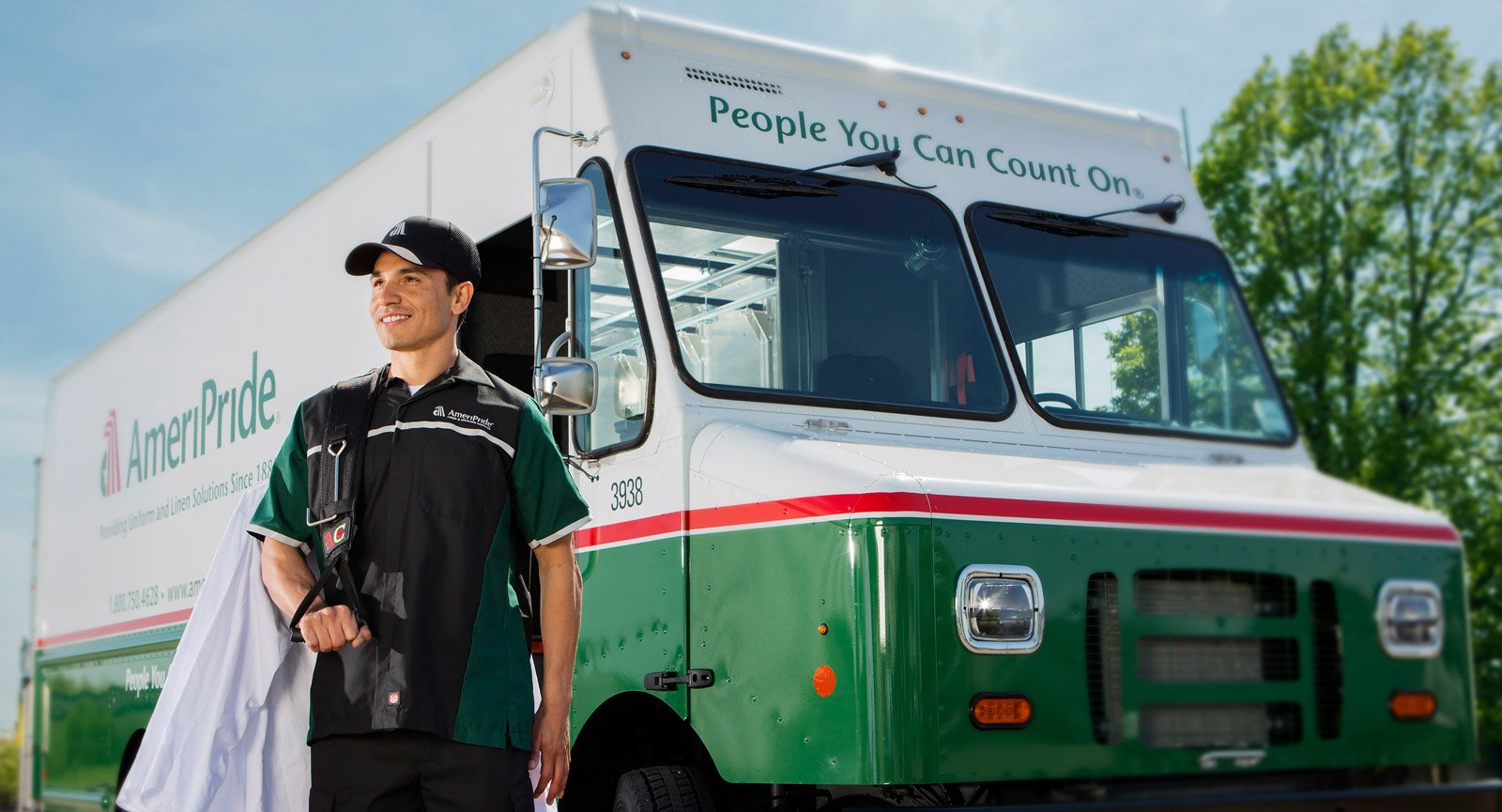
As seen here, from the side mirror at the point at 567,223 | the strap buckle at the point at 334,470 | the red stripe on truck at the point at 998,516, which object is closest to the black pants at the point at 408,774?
the strap buckle at the point at 334,470

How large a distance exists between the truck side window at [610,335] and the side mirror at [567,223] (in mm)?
249

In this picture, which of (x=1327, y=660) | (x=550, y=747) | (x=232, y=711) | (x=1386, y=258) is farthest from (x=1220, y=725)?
(x=1386, y=258)

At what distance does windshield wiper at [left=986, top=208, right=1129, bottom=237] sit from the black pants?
323 centimetres

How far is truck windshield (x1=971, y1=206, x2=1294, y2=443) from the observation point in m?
5.55

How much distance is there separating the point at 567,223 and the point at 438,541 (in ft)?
5.56

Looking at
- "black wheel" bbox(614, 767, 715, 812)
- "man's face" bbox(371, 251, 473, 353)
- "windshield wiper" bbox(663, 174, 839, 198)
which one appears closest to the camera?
"man's face" bbox(371, 251, 473, 353)

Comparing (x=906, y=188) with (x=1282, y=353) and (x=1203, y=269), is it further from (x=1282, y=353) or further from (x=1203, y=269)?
(x=1282, y=353)

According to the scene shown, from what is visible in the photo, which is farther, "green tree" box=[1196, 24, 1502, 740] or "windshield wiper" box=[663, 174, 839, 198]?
"green tree" box=[1196, 24, 1502, 740]

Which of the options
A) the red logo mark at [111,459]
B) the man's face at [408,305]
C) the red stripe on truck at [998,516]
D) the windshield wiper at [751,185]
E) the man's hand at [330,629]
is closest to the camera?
the man's hand at [330,629]

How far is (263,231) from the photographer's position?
7766 millimetres

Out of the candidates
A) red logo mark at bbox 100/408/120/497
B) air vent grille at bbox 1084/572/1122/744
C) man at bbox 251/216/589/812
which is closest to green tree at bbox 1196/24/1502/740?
red logo mark at bbox 100/408/120/497

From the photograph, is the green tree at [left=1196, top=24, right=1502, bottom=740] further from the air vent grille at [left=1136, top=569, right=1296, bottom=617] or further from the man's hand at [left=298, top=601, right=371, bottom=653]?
the man's hand at [left=298, top=601, right=371, bottom=653]

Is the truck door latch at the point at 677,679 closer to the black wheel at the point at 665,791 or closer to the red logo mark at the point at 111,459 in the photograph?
the black wheel at the point at 665,791

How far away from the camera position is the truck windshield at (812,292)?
4.96m
